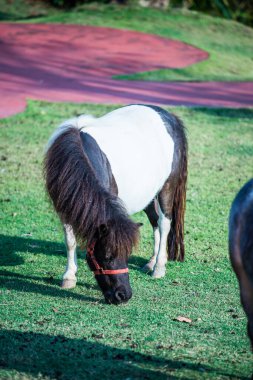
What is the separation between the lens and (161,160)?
7.58 m

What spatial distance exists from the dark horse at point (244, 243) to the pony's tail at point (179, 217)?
343cm

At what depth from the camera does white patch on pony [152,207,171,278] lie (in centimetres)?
751

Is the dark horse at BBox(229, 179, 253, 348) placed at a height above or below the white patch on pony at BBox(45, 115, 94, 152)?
above

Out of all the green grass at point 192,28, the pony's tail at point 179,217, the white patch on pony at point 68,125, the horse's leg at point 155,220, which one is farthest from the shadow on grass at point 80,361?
the green grass at point 192,28

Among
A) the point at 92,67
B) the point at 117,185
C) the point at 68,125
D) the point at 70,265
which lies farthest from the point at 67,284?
the point at 92,67

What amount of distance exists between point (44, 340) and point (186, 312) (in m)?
1.42

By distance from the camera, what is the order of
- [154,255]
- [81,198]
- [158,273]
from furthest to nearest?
[154,255] → [158,273] → [81,198]

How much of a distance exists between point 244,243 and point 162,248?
134 inches

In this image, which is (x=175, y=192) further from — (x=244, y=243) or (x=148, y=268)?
(x=244, y=243)

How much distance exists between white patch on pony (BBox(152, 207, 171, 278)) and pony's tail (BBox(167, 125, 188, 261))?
16 centimetres

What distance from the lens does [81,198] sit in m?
6.27

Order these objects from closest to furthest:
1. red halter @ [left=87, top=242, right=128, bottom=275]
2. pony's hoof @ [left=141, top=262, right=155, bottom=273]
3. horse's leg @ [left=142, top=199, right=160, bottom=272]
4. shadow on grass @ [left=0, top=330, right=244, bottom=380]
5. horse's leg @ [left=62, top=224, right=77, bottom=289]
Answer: shadow on grass @ [left=0, top=330, right=244, bottom=380]
red halter @ [left=87, top=242, right=128, bottom=275]
horse's leg @ [left=62, top=224, right=77, bottom=289]
pony's hoof @ [left=141, top=262, right=155, bottom=273]
horse's leg @ [left=142, top=199, right=160, bottom=272]

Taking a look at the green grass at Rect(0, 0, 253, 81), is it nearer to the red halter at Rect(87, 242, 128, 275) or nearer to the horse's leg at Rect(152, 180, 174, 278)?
the horse's leg at Rect(152, 180, 174, 278)

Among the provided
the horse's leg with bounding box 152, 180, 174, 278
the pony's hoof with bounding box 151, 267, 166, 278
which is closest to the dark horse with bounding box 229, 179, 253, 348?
the pony's hoof with bounding box 151, 267, 166, 278
